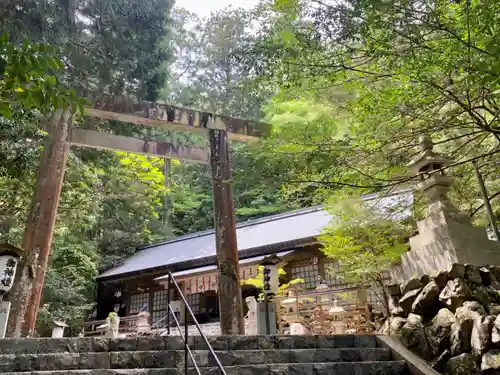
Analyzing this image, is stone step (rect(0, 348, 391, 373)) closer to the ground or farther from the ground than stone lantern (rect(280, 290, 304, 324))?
closer to the ground

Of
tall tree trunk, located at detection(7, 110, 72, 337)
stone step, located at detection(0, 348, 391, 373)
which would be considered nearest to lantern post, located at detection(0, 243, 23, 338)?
tall tree trunk, located at detection(7, 110, 72, 337)

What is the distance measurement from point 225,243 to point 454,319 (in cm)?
419

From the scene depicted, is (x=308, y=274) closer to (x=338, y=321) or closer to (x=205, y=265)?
(x=205, y=265)

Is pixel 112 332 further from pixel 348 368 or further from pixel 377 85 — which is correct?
pixel 377 85

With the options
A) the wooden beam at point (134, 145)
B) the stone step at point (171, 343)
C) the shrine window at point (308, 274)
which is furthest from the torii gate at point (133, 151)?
the shrine window at point (308, 274)

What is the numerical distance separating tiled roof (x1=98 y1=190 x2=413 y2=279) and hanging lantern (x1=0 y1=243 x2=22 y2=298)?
734 centimetres

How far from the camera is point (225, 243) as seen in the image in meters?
7.71

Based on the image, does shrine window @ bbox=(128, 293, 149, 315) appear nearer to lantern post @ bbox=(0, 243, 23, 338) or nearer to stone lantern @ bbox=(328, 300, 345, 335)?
stone lantern @ bbox=(328, 300, 345, 335)

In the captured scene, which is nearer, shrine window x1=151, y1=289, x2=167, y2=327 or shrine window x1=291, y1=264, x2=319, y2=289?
shrine window x1=291, y1=264, x2=319, y2=289

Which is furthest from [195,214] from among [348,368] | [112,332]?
[348,368]

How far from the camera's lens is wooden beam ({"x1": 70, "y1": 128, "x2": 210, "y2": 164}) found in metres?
8.20

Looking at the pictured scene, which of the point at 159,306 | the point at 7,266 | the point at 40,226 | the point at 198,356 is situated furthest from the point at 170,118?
the point at 159,306

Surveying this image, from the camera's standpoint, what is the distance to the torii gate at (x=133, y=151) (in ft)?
22.3

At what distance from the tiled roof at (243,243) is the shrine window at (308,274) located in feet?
2.78
